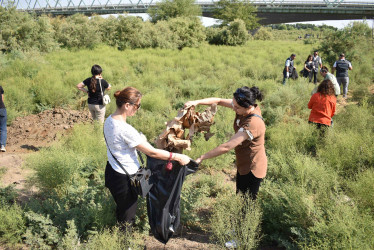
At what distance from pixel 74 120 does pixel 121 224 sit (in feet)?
17.7

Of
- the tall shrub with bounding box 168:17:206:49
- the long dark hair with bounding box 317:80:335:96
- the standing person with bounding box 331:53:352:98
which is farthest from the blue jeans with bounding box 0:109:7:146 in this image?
the tall shrub with bounding box 168:17:206:49

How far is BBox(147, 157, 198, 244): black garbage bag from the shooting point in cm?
266

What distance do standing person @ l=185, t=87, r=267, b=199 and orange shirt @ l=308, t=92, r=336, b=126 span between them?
2471 millimetres

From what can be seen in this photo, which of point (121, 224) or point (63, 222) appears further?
point (63, 222)

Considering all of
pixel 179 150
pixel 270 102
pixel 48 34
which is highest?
pixel 48 34

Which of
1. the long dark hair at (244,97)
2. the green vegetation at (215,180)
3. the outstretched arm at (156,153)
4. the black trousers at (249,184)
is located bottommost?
the green vegetation at (215,180)

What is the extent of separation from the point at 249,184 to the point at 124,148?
4.83ft

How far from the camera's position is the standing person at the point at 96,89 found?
532 centimetres

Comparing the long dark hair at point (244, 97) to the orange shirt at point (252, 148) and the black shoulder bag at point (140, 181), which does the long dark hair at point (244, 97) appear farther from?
the black shoulder bag at point (140, 181)

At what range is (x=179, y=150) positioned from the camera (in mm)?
2986

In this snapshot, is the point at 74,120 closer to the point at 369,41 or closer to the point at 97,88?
the point at 97,88

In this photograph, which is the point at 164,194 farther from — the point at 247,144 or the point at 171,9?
the point at 171,9

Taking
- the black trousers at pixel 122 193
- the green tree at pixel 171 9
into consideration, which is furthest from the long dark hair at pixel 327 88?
the green tree at pixel 171 9

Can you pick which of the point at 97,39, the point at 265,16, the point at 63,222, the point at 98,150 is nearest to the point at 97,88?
the point at 98,150
